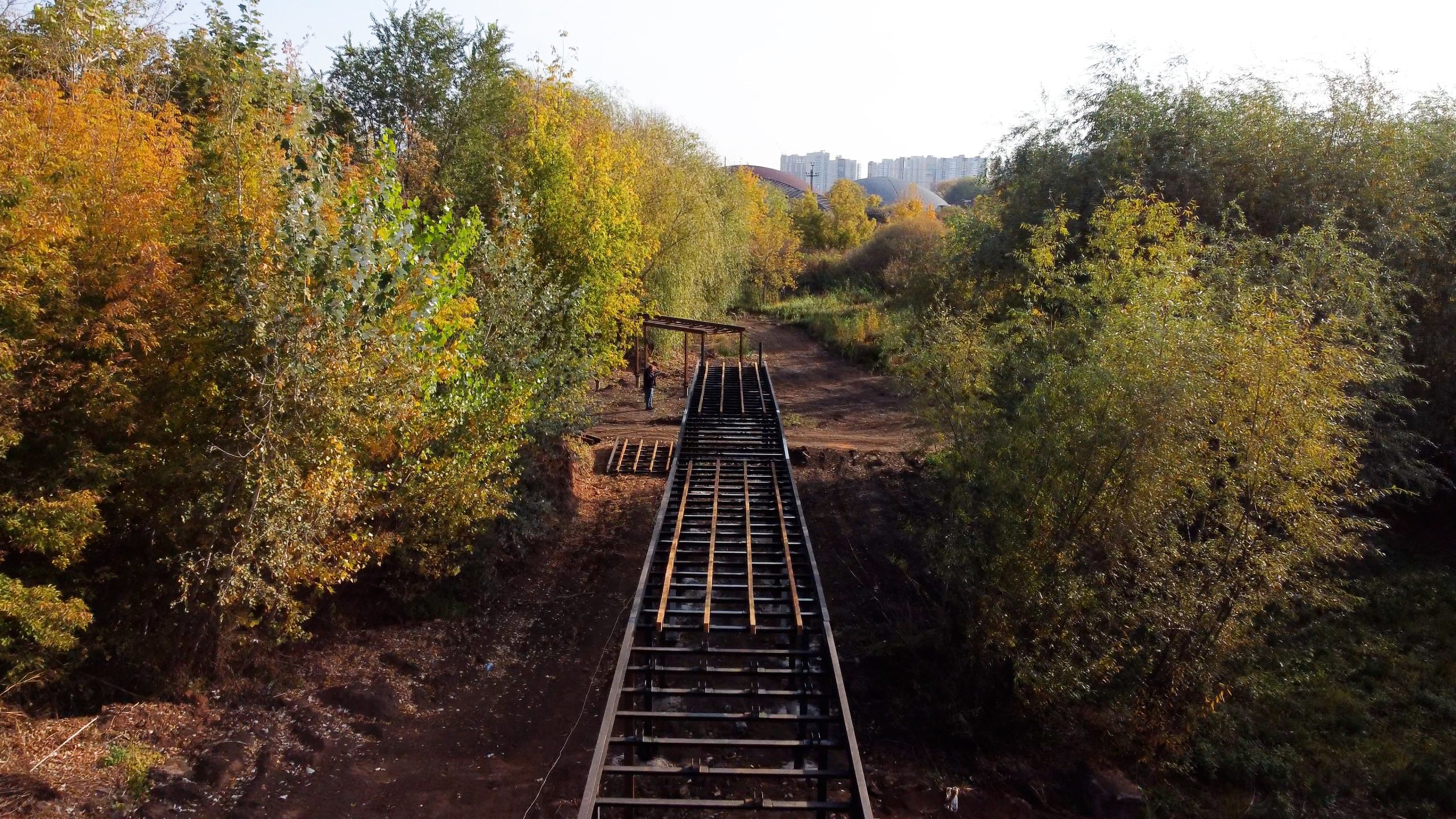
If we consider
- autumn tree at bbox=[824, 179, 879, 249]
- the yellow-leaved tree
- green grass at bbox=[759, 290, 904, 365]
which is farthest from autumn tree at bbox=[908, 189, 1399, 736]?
autumn tree at bbox=[824, 179, 879, 249]

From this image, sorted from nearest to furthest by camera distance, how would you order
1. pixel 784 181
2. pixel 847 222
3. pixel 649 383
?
pixel 649 383 < pixel 847 222 < pixel 784 181

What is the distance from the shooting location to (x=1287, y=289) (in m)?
9.84

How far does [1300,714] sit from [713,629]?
791 cm

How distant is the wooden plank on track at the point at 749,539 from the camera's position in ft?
25.7

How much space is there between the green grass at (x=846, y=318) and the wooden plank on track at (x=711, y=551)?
12.2 meters

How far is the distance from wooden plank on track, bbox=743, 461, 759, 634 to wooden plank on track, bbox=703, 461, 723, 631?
37cm

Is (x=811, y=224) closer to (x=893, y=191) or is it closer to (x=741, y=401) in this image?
(x=893, y=191)

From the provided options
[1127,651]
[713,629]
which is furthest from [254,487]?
[1127,651]

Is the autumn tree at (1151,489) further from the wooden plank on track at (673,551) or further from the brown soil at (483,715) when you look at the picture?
the wooden plank on track at (673,551)

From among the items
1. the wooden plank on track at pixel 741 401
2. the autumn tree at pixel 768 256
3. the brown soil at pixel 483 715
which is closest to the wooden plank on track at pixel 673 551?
the brown soil at pixel 483 715

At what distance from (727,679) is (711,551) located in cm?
202

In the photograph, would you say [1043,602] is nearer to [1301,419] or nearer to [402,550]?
[1301,419]

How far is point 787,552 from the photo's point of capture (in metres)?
9.56

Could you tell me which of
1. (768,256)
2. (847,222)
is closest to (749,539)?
(768,256)
